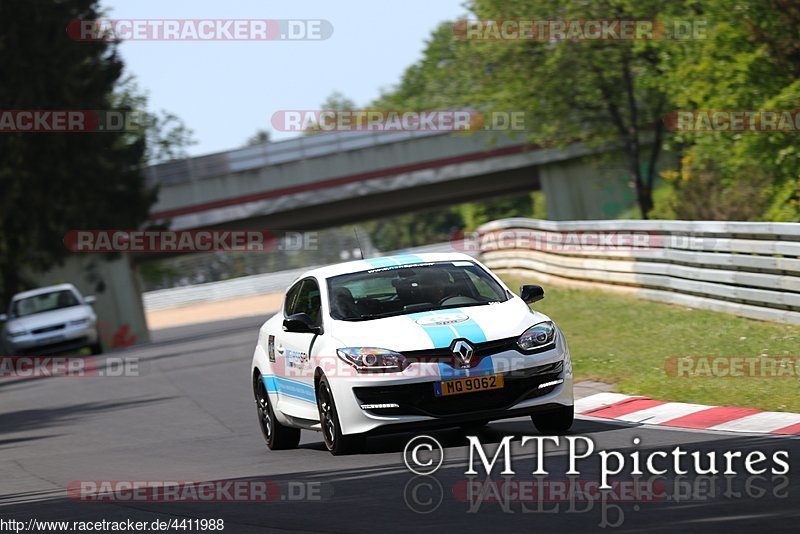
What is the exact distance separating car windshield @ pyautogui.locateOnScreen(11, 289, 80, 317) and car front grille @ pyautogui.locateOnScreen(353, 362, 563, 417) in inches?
971

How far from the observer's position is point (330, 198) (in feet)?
193

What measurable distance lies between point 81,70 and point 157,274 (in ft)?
180

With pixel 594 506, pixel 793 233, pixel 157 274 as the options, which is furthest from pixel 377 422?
pixel 157 274

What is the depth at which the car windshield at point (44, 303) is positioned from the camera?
34156 millimetres

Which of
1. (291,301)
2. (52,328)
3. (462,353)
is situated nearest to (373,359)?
(462,353)

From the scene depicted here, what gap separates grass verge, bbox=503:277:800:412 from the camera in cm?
1265

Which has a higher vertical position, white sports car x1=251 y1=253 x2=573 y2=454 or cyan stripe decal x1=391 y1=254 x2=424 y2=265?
cyan stripe decal x1=391 y1=254 x2=424 y2=265

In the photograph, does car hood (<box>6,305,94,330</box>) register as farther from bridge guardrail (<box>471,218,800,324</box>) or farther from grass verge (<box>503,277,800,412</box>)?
grass verge (<box>503,277,800,412</box>)

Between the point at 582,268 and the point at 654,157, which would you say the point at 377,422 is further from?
the point at 654,157

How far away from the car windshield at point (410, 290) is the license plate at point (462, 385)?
103 cm

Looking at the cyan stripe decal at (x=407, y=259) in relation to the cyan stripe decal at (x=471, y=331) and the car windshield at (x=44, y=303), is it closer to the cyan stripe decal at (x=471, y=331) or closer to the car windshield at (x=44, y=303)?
the cyan stripe decal at (x=471, y=331)

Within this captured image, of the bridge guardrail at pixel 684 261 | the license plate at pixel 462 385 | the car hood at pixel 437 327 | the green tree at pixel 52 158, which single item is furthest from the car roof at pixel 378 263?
the green tree at pixel 52 158

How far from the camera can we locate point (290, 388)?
12047 mm

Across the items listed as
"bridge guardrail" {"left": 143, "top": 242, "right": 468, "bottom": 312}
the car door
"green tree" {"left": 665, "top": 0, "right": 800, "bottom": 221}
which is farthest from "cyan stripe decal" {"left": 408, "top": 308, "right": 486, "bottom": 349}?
"bridge guardrail" {"left": 143, "top": 242, "right": 468, "bottom": 312}
